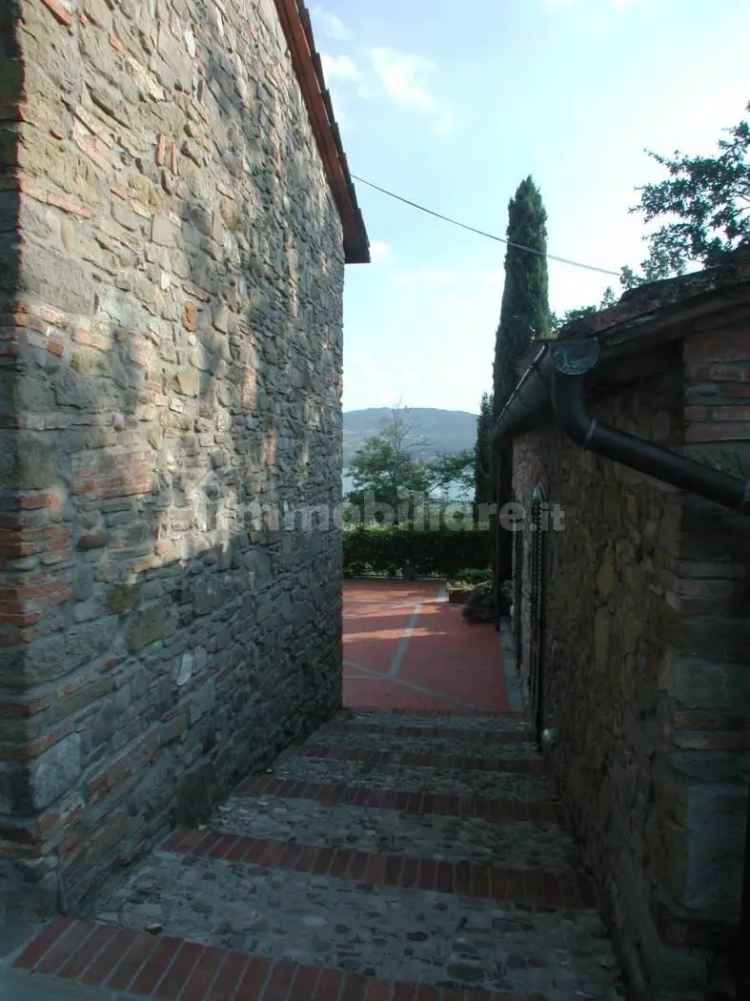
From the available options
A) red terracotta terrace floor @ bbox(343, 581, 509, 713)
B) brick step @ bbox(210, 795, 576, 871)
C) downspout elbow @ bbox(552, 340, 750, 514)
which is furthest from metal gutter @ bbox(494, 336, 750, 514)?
red terracotta terrace floor @ bbox(343, 581, 509, 713)

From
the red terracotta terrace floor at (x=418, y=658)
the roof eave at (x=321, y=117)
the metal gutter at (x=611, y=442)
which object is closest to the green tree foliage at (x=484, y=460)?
the red terracotta terrace floor at (x=418, y=658)

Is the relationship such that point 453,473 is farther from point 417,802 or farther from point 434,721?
point 417,802

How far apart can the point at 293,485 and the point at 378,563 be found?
12.4 meters

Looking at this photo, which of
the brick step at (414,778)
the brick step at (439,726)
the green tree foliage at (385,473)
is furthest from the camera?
the green tree foliage at (385,473)

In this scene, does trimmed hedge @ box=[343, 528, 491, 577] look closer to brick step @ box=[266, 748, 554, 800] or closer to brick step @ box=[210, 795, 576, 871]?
brick step @ box=[266, 748, 554, 800]

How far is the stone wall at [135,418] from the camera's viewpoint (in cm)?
215

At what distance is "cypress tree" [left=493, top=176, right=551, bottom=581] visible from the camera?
53.2 feet

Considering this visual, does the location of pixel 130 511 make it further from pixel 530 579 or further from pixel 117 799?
pixel 530 579

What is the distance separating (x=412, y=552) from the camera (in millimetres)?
17312

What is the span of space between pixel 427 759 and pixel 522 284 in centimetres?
1390

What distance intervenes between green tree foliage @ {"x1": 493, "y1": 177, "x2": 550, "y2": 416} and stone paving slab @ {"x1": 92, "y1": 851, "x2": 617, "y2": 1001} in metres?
14.1

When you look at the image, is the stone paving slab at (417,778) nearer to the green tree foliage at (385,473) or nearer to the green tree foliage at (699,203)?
the green tree foliage at (699,203)

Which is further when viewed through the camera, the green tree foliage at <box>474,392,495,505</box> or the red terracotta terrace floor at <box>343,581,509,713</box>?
the green tree foliage at <box>474,392,495,505</box>

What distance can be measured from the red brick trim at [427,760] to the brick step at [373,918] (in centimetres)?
196
